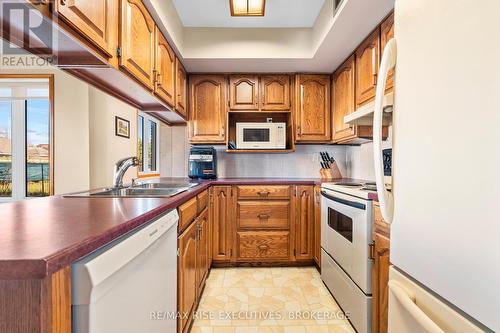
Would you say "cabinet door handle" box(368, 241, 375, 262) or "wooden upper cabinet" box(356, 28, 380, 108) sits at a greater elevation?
"wooden upper cabinet" box(356, 28, 380, 108)

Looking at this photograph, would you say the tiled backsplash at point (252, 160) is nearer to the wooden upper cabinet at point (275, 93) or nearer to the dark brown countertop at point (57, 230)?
the wooden upper cabinet at point (275, 93)

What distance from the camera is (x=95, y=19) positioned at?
1.10m

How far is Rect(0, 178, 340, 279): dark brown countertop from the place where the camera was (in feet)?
1.41

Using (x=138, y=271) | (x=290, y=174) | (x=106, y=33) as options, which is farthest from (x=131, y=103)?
(x=290, y=174)

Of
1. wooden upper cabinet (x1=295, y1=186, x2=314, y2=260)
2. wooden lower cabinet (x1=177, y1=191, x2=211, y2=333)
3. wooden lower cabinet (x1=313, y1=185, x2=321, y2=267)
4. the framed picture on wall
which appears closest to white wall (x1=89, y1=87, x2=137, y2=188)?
the framed picture on wall

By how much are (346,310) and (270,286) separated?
66 cm

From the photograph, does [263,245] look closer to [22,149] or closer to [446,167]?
[446,167]

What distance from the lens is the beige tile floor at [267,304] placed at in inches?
62.7

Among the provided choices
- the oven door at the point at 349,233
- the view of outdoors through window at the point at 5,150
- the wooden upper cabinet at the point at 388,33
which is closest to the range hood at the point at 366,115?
the wooden upper cabinet at the point at 388,33

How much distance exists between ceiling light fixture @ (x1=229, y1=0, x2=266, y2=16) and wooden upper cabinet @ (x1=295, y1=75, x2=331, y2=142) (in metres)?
0.99

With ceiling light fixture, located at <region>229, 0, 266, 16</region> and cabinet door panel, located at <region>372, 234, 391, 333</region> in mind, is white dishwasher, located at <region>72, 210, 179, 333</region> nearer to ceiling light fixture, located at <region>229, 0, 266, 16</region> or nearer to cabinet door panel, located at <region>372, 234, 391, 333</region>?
cabinet door panel, located at <region>372, 234, 391, 333</region>

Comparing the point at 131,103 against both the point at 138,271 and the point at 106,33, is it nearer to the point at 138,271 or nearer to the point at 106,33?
the point at 106,33

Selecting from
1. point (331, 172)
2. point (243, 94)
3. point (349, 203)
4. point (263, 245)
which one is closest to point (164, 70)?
point (243, 94)

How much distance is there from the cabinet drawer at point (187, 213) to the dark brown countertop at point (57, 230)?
0.90 ft
